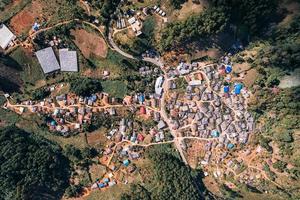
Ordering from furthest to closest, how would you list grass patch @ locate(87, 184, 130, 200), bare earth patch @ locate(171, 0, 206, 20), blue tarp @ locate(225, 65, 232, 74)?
blue tarp @ locate(225, 65, 232, 74) < grass patch @ locate(87, 184, 130, 200) < bare earth patch @ locate(171, 0, 206, 20)

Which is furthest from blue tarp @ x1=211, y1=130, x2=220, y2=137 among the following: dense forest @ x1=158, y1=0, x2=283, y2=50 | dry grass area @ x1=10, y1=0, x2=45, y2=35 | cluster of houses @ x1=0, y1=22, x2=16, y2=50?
cluster of houses @ x1=0, y1=22, x2=16, y2=50

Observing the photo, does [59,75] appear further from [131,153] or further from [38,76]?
[131,153]

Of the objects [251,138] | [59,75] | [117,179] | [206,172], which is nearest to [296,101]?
[251,138]

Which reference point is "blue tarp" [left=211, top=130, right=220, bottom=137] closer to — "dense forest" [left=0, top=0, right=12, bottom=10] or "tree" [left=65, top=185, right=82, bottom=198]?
"tree" [left=65, top=185, right=82, bottom=198]

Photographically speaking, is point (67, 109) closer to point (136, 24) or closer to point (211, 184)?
point (136, 24)

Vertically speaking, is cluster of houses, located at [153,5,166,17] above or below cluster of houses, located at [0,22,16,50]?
above

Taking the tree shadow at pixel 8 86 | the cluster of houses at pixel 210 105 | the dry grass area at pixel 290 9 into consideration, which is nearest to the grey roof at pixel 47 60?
the tree shadow at pixel 8 86

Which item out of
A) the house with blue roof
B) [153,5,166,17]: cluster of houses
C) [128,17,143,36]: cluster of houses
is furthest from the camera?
the house with blue roof
